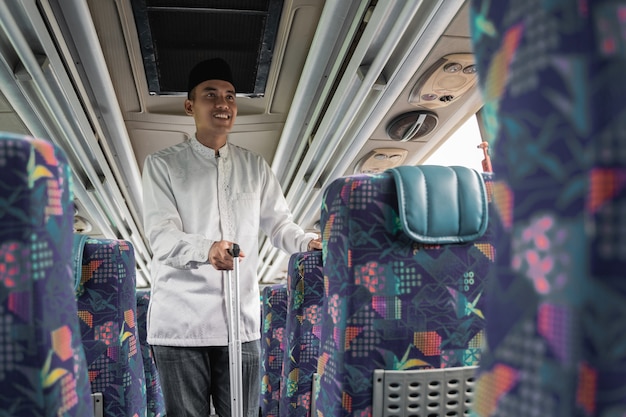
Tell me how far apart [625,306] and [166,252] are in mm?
1995

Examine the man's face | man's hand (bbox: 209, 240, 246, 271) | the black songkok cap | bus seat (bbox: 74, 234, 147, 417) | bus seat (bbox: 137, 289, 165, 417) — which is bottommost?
bus seat (bbox: 137, 289, 165, 417)

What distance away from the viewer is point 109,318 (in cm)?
237

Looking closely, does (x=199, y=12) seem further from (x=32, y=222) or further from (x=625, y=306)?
(x=625, y=306)

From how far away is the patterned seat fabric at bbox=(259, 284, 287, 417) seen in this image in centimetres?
426

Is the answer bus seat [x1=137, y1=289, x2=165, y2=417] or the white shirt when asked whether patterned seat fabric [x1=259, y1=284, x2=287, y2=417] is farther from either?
the white shirt

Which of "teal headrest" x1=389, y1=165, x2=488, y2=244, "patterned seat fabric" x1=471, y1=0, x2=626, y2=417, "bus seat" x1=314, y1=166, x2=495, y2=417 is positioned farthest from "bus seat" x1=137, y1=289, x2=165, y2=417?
"patterned seat fabric" x1=471, y1=0, x2=626, y2=417

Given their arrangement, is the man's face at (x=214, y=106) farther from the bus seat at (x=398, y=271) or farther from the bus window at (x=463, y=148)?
the bus window at (x=463, y=148)

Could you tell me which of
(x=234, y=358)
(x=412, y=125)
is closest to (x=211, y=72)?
(x=234, y=358)

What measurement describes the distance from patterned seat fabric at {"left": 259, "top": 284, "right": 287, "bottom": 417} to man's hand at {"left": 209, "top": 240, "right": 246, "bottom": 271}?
197 cm

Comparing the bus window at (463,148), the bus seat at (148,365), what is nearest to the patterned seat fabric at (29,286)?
the bus seat at (148,365)

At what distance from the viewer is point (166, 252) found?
238 centimetres

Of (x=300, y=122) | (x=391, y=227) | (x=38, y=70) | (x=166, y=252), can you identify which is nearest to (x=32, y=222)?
(x=391, y=227)

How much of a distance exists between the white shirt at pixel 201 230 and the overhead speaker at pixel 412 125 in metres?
2.49

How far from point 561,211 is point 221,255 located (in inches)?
66.9
